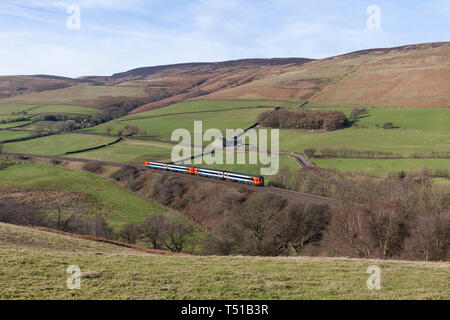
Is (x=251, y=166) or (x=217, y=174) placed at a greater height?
(x=251, y=166)

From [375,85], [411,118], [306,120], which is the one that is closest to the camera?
[411,118]

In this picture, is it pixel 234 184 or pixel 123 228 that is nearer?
pixel 123 228

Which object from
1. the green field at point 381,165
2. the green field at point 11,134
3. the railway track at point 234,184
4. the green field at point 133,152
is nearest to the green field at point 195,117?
the green field at point 133,152

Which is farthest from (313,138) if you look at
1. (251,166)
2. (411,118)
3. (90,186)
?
(90,186)

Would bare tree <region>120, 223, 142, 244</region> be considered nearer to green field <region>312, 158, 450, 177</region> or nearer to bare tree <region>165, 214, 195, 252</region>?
bare tree <region>165, 214, 195, 252</region>

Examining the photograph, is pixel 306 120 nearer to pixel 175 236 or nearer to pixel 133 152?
pixel 133 152
